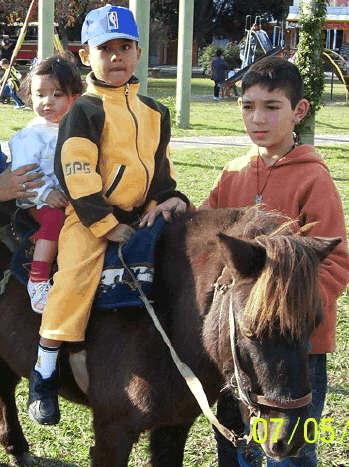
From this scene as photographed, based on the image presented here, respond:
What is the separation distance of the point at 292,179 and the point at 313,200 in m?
0.16

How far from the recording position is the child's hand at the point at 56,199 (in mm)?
3479

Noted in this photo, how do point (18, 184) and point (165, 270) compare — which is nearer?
point (165, 270)

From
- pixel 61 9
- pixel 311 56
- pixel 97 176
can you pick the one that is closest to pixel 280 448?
pixel 97 176

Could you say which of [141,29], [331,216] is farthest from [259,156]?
[141,29]

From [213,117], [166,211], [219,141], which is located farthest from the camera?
[213,117]

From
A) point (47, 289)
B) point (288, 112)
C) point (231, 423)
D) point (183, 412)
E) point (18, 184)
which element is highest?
Answer: point (288, 112)

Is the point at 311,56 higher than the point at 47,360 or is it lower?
higher

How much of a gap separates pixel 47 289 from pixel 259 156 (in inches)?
48.5

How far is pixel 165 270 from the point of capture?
3125 mm

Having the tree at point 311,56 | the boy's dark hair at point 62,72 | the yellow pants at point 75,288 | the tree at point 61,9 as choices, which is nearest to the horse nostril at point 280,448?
the yellow pants at point 75,288

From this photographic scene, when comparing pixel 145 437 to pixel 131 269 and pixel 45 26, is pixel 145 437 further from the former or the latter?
pixel 45 26

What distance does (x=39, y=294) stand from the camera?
3363 mm

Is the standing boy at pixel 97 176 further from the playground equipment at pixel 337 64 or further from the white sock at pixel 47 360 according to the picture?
the playground equipment at pixel 337 64

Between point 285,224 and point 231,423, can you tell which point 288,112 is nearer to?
point 285,224
